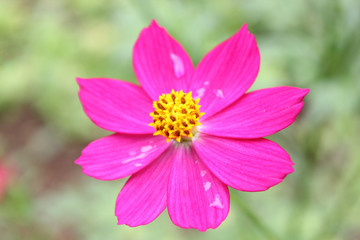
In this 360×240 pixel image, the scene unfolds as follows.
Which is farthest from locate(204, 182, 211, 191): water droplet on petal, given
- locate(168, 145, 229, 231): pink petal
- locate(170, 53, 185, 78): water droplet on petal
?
locate(170, 53, 185, 78): water droplet on petal

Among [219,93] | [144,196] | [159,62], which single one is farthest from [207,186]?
[159,62]

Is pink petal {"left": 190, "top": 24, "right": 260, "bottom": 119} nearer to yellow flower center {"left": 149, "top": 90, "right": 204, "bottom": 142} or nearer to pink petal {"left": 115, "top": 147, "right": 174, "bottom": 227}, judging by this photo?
yellow flower center {"left": 149, "top": 90, "right": 204, "bottom": 142}

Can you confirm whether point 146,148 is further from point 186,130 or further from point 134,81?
point 134,81

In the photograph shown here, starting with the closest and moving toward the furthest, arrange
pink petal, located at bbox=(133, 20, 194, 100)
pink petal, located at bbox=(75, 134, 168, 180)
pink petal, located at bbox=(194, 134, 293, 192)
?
pink petal, located at bbox=(194, 134, 293, 192)
pink petal, located at bbox=(75, 134, 168, 180)
pink petal, located at bbox=(133, 20, 194, 100)

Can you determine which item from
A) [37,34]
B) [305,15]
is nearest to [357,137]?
[305,15]

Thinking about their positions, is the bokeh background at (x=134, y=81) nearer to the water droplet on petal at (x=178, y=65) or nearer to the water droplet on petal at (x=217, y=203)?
the water droplet on petal at (x=217, y=203)

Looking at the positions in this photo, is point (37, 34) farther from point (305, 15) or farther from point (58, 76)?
point (305, 15)

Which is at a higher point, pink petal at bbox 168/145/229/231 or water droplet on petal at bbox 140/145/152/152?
water droplet on petal at bbox 140/145/152/152
